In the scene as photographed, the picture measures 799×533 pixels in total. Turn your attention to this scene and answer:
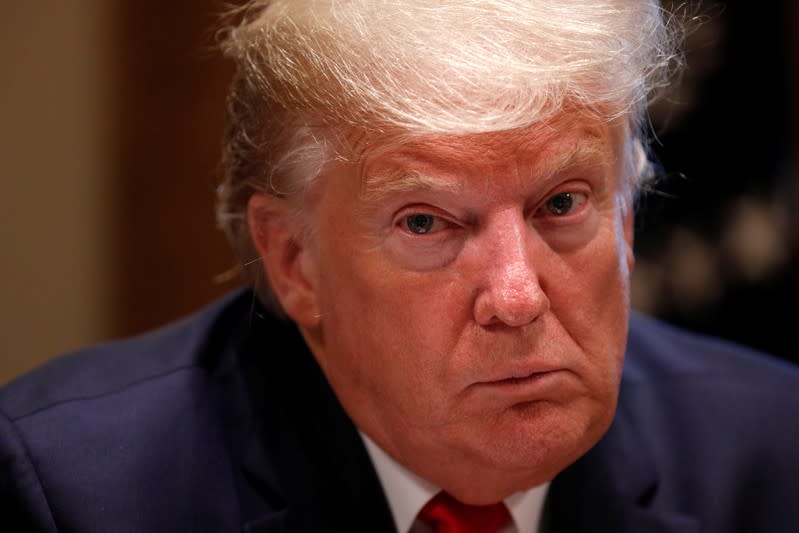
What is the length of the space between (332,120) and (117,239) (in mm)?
1681

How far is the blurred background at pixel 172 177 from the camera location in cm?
276

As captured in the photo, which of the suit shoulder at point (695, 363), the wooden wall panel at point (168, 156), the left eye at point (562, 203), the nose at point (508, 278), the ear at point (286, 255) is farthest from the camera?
the wooden wall panel at point (168, 156)

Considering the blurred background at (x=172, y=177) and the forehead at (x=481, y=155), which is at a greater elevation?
the blurred background at (x=172, y=177)

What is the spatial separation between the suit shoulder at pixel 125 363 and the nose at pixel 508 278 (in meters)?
0.57

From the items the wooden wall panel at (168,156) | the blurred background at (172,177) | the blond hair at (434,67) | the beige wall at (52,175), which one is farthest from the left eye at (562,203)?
the beige wall at (52,175)

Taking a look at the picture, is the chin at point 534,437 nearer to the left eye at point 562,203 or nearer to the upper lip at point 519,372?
the upper lip at point 519,372

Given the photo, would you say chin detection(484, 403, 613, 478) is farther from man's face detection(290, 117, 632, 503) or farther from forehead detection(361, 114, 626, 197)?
forehead detection(361, 114, 626, 197)

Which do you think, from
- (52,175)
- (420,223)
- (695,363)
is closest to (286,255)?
(420,223)

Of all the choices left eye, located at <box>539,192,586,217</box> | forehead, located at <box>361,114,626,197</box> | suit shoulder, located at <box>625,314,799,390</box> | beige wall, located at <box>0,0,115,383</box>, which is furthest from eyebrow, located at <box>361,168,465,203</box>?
beige wall, located at <box>0,0,115,383</box>

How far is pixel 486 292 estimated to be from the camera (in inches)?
50.3

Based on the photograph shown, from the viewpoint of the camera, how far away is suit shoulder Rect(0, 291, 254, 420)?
1557 mm

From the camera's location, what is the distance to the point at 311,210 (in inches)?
56.0

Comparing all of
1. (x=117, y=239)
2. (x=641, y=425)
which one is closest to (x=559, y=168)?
(x=641, y=425)

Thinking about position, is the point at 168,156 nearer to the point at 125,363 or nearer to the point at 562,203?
the point at 125,363
